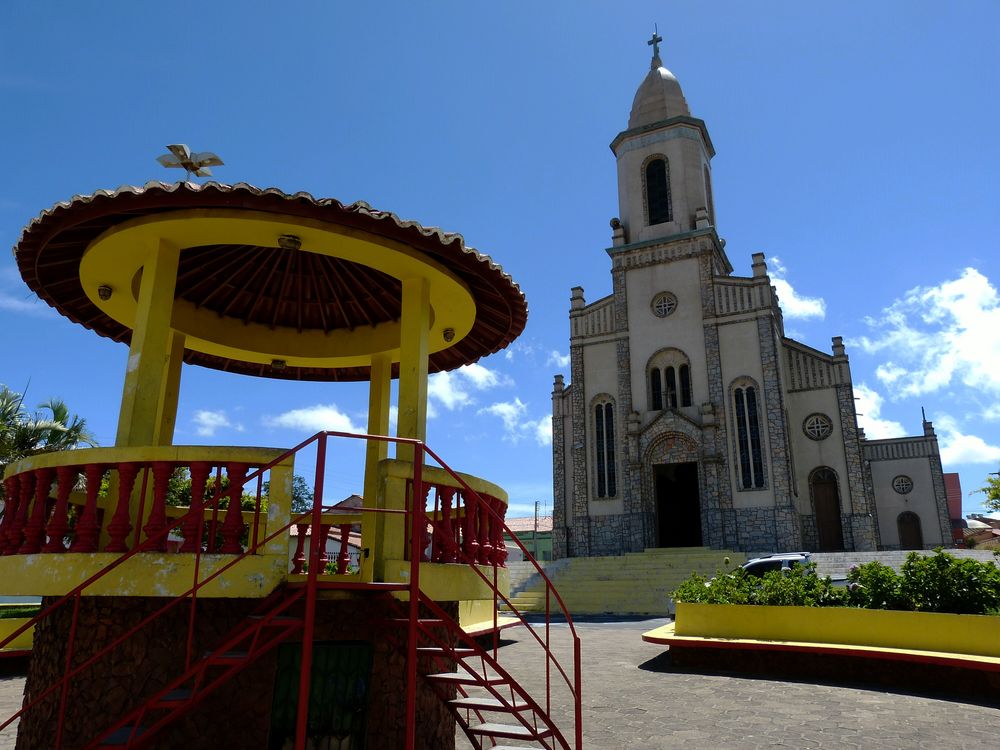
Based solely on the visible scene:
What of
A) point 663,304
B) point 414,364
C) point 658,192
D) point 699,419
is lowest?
point 414,364

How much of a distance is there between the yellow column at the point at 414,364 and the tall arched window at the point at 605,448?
90.1 feet

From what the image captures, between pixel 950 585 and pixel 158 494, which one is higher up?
pixel 158 494

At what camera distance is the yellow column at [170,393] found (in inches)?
327

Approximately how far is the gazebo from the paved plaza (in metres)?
1.83

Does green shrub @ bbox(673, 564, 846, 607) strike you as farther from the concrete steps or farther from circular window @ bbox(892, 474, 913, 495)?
circular window @ bbox(892, 474, 913, 495)

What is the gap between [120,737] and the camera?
4.59m

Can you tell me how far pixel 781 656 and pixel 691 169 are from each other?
2944cm

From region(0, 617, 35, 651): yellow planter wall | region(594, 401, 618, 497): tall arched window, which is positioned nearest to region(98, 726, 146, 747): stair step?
region(0, 617, 35, 651): yellow planter wall

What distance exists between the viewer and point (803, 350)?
33156 mm

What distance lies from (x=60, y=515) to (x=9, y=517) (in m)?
0.73

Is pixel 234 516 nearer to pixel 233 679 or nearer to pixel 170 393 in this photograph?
pixel 233 679

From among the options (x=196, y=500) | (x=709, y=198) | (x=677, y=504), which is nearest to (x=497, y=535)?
(x=196, y=500)

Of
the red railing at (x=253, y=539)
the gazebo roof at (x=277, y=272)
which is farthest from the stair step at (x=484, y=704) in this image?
the gazebo roof at (x=277, y=272)

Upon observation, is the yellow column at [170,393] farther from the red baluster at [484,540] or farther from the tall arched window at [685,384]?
the tall arched window at [685,384]
